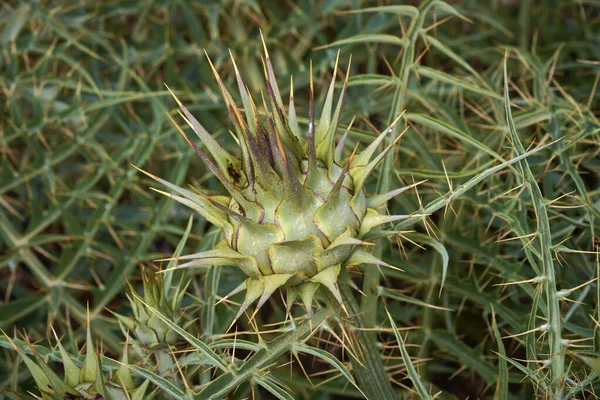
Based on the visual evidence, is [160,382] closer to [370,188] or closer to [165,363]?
[165,363]

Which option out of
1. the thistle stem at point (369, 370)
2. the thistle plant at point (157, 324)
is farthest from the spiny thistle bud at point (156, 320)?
the thistle stem at point (369, 370)

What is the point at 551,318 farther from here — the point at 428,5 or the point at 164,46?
the point at 164,46

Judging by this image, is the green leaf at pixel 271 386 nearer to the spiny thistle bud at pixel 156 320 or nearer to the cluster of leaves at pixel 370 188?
the cluster of leaves at pixel 370 188

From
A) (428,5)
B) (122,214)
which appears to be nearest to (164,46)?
(122,214)

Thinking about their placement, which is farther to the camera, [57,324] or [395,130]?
→ [57,324]

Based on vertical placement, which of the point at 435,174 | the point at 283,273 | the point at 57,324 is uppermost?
the point at 283,273

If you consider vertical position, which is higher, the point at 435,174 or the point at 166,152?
the point at 435,174

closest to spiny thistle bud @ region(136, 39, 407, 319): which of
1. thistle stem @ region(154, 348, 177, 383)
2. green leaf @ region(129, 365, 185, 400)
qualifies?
green leaf @ region(129, 365, 185, 400)
